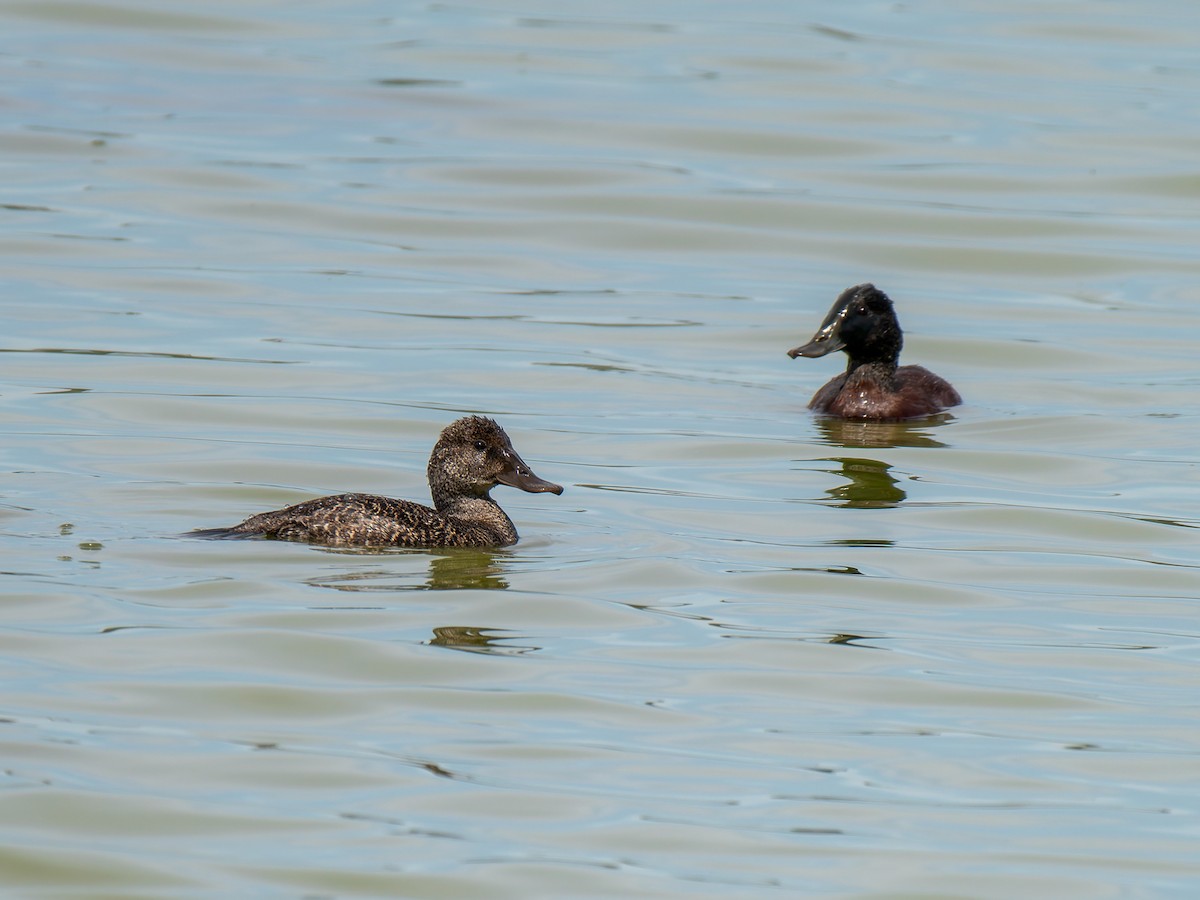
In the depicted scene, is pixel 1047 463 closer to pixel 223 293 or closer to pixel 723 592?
pixel 723 592

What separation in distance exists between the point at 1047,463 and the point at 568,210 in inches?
399

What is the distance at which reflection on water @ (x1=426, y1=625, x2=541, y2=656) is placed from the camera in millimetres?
9227

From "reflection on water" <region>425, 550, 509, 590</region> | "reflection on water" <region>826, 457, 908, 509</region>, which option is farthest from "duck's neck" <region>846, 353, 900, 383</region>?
"reflection on water" <region>425, 550, 509, 590</region>

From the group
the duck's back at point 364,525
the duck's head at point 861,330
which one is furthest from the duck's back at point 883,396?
the duck's back at point 364,525

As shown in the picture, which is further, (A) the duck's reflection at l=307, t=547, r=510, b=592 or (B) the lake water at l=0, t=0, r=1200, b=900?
(A) the duck's reflection at l=307, t=547, r=510, b=592

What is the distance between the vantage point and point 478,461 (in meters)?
11.2

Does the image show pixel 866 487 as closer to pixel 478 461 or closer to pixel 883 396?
pixel 883 396

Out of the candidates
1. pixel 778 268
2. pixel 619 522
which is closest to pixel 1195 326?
pixel 778 268

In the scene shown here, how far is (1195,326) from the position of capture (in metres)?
19.1

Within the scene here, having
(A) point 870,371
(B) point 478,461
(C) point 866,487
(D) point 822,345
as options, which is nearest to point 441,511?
(B) point 478,461

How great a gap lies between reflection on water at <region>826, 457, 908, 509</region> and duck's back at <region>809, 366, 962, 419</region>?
1.34 m

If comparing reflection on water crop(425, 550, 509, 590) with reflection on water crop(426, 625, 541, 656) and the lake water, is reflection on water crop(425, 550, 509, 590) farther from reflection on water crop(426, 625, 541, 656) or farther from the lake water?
reflection on water crop(426, 625, 541, 656)

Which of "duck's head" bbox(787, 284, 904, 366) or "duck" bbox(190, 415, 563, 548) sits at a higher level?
"duck's head" bbox(787, 284, 904, 366)

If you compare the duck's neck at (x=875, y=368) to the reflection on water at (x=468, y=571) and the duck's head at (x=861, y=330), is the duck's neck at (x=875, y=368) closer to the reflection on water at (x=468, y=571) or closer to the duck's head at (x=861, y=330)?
the duck's head at (x=861, y=330)
